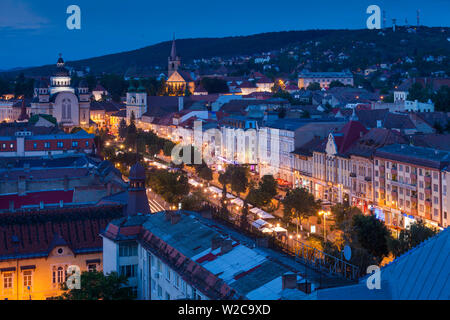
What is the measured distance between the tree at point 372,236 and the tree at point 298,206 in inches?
437

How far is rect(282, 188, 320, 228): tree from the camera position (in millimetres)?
59406

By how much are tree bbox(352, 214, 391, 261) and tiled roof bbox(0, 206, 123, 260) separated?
49.1 feet

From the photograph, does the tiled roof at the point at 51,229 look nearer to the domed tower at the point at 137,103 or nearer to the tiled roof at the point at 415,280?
the tiled roof at the point at 415,280

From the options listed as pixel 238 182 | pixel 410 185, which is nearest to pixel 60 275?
pixel 410 185

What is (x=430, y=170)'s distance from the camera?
57.4 metres

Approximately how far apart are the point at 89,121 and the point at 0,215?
114 meters

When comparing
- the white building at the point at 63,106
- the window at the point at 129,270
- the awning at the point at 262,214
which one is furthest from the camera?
the white building at the point at 63,106

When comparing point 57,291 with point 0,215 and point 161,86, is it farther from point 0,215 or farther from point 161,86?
point 161,86

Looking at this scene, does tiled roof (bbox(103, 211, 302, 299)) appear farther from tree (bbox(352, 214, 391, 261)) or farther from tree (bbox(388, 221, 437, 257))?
tree (bbox(352, 214, 391, 261))

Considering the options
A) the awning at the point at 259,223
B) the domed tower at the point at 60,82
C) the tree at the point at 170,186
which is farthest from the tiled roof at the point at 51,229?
the domed tower at the point at 60,82

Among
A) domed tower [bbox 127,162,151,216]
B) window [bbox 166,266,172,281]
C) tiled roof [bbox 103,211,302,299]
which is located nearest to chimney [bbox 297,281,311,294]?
tiled roof [bbox 103,211,302,299]

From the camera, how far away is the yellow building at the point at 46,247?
41.4 m

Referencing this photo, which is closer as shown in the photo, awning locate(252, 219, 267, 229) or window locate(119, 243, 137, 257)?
window locate(119, 243, 137, 257)

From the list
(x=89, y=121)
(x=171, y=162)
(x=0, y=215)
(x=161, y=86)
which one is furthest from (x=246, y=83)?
(x=0, y=215)
